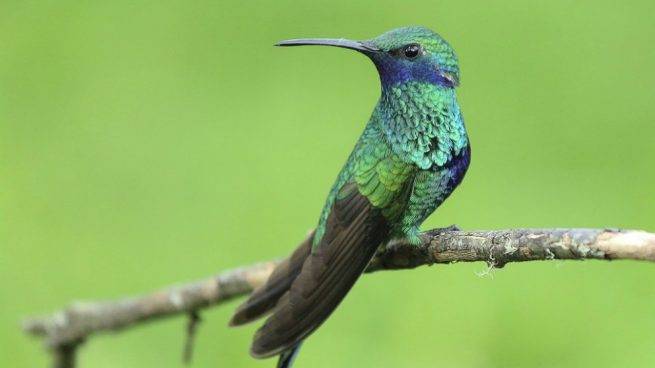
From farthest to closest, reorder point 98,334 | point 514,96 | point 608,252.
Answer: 1. point 514,96
2. point 98,334
3. point 608,252

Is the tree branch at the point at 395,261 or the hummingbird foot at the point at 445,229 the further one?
the hummingbird foot at the point at 445,229

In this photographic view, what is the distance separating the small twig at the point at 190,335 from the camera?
3725 millimetres

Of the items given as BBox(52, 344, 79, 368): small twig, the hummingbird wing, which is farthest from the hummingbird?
BBox(52, 344, 79, 368): small twig

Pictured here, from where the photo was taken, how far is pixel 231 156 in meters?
5.98

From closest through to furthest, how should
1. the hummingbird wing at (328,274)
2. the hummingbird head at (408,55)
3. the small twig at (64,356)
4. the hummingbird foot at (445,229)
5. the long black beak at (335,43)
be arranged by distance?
the hummingbird foot at (445,229) → the hummingbird wing at (328,274) → the long black beak at (335,43) → the hummingbird head at (408,55) → the small twig at (64,356)

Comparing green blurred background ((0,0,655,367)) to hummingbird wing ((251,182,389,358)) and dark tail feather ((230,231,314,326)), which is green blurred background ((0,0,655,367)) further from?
hummingbird wing ((251,182,389,358))

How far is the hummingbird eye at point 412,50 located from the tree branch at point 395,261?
0.61 meters

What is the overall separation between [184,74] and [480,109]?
6.73ft

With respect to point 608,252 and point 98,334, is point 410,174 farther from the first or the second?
point 98,334

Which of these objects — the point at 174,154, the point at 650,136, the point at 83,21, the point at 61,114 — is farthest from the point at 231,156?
the point at 650,136

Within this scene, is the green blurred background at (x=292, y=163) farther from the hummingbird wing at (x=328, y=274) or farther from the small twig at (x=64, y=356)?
the hummingbird wing at (x=328, y=274)

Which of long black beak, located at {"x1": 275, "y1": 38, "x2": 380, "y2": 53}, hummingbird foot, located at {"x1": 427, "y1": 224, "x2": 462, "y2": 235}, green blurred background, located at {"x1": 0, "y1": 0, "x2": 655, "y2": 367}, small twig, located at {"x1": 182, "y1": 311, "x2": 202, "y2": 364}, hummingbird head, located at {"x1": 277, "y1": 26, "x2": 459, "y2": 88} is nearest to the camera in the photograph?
hummingbird foot, located at {"x1": 427, "y1": 224, "x2": 462, "y2": 235}

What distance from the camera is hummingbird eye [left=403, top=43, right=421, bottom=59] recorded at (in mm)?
3225

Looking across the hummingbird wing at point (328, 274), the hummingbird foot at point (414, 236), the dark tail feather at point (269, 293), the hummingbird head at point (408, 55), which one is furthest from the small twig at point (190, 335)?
the hummingbird head at point (408, 55)
